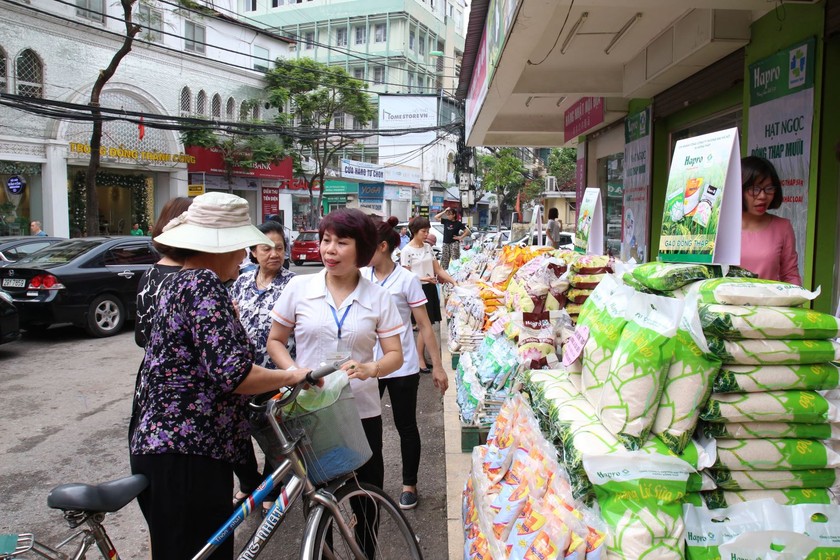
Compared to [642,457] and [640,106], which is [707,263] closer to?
[642,457]

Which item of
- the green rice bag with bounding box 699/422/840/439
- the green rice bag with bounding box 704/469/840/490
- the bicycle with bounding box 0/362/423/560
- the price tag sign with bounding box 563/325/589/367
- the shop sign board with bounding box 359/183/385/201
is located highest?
the shop sign board with bounding box 359/183/385/201

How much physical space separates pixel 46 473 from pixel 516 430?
12.0ft

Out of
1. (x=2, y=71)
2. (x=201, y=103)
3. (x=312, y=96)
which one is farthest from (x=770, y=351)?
(x=312, y=96)

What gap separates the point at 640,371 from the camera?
180 centimetres

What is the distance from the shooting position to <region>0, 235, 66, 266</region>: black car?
11.0 metres

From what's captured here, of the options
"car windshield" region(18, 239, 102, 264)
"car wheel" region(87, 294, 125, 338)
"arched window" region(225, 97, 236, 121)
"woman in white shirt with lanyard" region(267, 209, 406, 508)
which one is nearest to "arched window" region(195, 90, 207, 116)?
"arched window" region(225, 97, 236, 121)

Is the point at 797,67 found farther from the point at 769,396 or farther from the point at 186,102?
the point at 186,102

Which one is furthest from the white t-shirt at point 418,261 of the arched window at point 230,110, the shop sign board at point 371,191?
the shop sign board at point 371,191

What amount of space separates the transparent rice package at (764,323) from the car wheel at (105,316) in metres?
9.34

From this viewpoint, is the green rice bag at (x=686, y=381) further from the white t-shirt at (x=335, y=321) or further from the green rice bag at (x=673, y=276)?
the white t-shirt at (x=335, y=321)

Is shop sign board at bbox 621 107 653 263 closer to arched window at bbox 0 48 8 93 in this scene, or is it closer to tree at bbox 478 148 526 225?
arched window at bbox 0 48 8 93

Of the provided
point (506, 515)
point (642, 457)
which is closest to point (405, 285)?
point (506, 515)

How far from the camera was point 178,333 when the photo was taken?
2.04 m

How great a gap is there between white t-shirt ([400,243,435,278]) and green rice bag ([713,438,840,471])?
549cm
